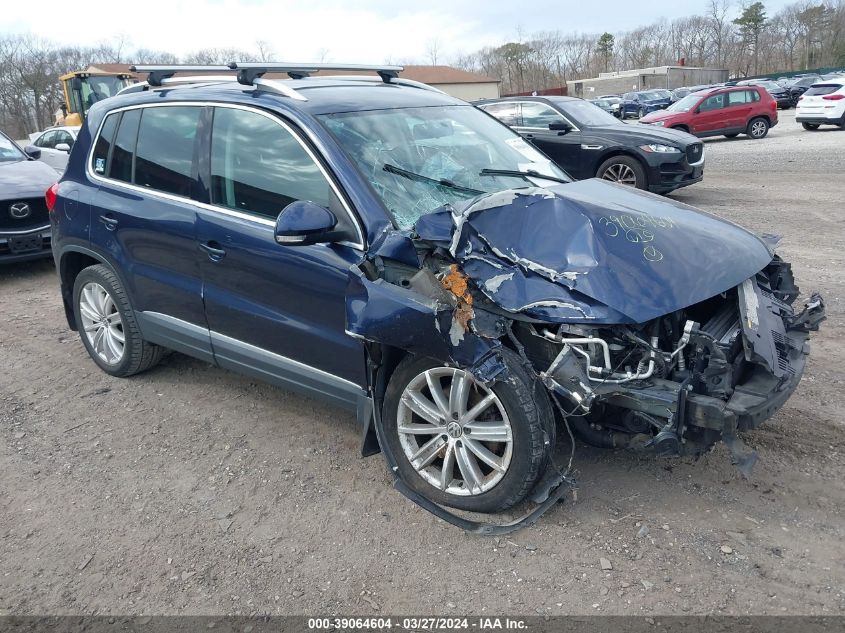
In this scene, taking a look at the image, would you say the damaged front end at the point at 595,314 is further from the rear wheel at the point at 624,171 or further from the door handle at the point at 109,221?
the rear wheel at the point at 624,171

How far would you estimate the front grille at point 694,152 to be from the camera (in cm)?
1041

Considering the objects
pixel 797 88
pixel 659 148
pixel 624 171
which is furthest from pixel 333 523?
pixel 797 88

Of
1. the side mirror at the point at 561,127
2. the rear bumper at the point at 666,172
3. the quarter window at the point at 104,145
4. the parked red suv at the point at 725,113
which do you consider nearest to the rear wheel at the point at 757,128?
the parked red suv at the point at 725,113

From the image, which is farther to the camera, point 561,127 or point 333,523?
point 561,127

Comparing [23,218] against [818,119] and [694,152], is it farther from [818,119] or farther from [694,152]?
[818,119]

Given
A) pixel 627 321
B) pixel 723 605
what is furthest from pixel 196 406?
pixel 723 605

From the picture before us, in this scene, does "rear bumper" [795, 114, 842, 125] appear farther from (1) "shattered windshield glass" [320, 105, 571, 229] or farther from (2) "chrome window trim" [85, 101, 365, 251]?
(2) "chrome window trim" [85, 101, 365, 251]

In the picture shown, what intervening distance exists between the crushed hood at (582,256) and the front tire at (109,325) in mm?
2552

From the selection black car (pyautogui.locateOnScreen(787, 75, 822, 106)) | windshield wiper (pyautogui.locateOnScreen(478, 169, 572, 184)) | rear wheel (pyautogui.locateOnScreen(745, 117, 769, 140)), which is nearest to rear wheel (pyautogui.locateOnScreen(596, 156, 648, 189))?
windshield wiper (pyautogui.locateOnScreen(478, 169, 572, 184))

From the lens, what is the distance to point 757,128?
73.2 ft

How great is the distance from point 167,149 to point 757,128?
73.7 feet

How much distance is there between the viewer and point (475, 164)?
3930mm

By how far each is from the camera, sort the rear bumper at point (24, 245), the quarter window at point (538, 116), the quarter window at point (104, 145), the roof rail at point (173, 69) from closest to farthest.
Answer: the roof rail at point (173, 69)
the quarter window at point (104, 145)
the rear bumper at point (24, 245)
the quarter window at point (538, 116)

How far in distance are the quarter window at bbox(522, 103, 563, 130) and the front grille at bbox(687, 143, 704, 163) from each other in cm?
206
